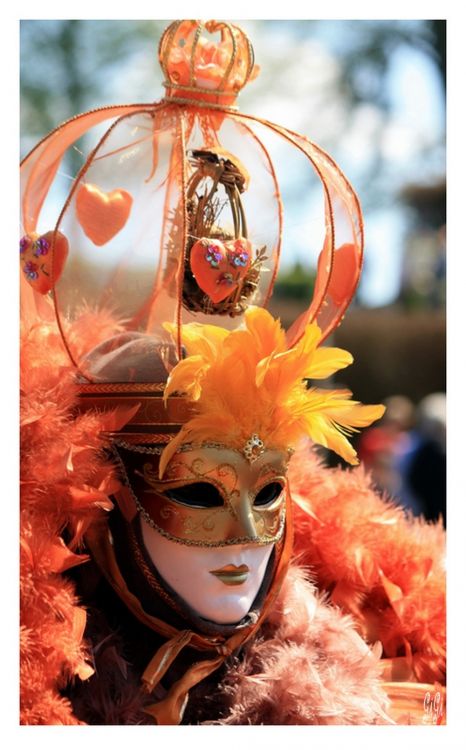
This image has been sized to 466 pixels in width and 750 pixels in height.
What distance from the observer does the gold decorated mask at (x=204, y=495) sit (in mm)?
2256

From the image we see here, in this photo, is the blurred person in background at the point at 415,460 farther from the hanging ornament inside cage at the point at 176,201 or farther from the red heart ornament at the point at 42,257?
the red heart ornament at the point at 42,257

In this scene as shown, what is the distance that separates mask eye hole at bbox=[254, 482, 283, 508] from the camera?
2.35 m

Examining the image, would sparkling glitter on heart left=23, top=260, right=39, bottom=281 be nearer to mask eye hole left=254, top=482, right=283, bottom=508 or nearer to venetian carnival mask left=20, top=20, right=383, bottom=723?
venetian carnival mask left=20, top=20, right=383, bottom=723

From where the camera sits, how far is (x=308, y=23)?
25.8ft

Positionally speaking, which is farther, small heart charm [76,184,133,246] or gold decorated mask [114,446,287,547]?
A: small heart charm [76,184,133,246]

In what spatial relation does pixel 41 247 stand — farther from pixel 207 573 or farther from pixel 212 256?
pixel 207 573

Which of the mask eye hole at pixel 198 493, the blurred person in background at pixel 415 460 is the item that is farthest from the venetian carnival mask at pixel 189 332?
the blurred person in background at pixel 415 460

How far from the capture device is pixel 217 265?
229cm

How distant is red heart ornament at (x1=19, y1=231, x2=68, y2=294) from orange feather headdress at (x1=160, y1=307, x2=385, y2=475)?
31 cm

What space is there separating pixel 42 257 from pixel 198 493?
0.66m

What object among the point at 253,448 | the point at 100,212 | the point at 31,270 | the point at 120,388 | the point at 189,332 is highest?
the point at 100,212

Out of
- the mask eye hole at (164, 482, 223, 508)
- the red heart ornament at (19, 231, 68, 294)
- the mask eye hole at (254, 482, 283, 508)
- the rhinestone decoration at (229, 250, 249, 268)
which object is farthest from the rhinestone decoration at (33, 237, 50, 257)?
the mask eye hole at (254, 482, 283, 508)

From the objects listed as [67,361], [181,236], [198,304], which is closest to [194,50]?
[181,236]

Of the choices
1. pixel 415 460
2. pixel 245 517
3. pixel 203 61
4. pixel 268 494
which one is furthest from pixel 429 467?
pixel 203 61
